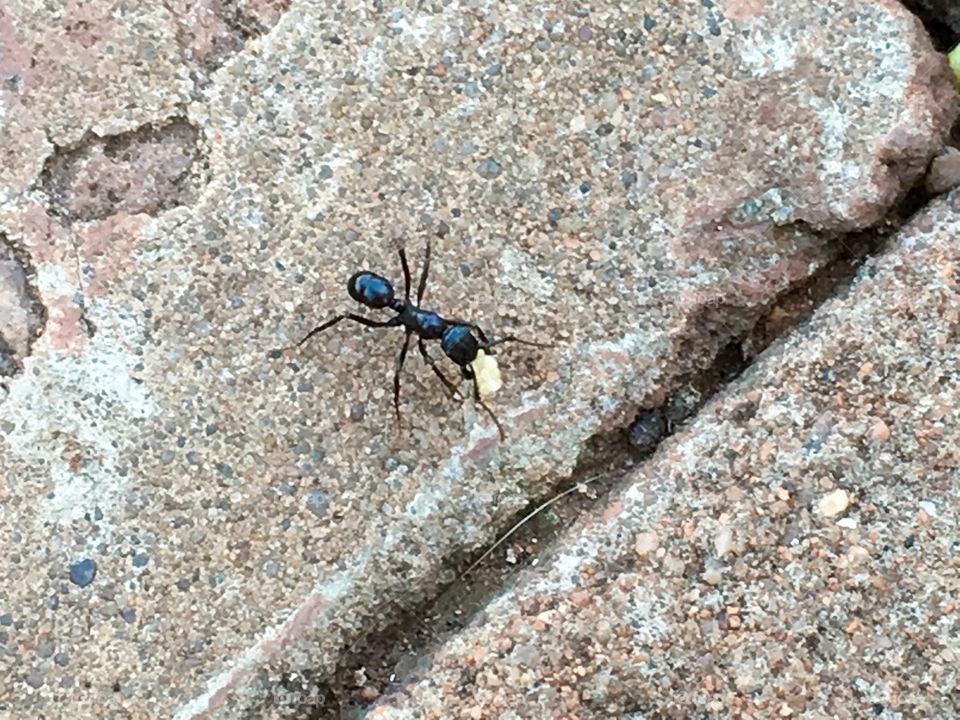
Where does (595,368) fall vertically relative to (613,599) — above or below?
above

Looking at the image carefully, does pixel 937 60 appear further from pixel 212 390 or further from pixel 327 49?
pixel 212 390

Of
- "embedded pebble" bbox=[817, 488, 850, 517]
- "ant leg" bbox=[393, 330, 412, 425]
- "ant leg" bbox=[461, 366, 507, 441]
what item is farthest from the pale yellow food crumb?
"embedded pebble" bbox=[817, 488, 850, 517]

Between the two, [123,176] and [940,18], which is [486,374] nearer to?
[123,176]

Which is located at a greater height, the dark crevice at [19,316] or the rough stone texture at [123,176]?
the rough stone texture at [123,176]

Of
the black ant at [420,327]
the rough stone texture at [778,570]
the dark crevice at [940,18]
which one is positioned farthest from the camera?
the dark crevice at [940,18]

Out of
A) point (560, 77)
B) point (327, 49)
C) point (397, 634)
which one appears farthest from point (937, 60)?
point (397, 634)

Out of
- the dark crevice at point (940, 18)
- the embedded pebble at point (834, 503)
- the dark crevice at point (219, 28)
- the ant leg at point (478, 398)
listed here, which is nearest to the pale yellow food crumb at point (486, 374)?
the ant leg at point (478, 398)

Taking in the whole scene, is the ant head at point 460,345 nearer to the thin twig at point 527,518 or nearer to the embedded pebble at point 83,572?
the thin twig at point 527,518
